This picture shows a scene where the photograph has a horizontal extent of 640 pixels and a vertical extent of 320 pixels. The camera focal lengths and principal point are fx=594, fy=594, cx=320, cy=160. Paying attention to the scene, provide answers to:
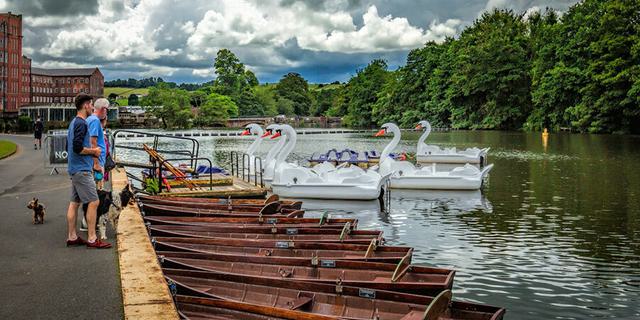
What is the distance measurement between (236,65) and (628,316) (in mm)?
143824

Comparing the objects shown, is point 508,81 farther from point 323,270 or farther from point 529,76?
point 323,270

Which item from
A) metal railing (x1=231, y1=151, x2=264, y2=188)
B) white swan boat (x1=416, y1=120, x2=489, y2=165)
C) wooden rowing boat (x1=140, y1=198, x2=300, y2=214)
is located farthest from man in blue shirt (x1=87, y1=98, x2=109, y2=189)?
white swan boat (x1=416, y1=120, x2=489, y2=165)

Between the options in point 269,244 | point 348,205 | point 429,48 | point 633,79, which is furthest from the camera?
point 429,48

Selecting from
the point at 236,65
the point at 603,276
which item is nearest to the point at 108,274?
the point at 603,276

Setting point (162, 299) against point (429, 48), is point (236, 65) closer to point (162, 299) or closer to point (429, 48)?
point (429, 48)

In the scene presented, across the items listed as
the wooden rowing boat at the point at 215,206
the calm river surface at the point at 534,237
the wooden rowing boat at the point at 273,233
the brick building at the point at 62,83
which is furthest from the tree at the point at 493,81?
the brick building at the point at 62,83

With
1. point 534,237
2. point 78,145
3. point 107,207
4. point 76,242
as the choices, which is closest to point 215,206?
point 107,207

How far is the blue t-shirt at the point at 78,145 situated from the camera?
835 cm

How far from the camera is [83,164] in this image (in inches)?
336

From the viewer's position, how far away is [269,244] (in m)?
10.2

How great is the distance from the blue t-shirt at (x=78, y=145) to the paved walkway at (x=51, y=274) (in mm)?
1238

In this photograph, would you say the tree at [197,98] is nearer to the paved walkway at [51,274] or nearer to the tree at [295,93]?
the tree at [295,93]

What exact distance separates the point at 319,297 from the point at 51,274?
3406 millimetres

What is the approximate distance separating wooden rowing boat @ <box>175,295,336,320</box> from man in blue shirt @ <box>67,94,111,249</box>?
2.49m
